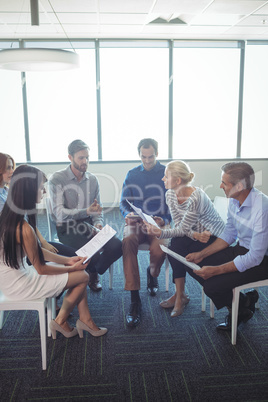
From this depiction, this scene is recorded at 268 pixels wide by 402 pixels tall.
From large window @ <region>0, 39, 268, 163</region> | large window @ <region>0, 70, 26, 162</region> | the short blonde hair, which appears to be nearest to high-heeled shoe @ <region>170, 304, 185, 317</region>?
the short blonde hair

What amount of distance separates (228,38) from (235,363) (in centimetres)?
521

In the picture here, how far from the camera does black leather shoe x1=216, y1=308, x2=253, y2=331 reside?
2523mm

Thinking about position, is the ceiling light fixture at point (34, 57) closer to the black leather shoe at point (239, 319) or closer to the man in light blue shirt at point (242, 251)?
the man in light blue shirt at point (242, 251)

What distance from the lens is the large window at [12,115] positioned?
19.6 feet

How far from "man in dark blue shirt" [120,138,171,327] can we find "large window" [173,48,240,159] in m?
3.18

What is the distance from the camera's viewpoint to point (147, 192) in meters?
3.39

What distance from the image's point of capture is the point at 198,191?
2.83 metres

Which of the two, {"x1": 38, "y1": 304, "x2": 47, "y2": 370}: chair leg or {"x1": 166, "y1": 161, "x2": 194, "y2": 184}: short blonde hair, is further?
{"x1": 166, "y1": 161, "x2": 194, "y2": 184}: short blonde hair

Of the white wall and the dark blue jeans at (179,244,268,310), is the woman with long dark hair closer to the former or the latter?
the dark blue jeans at (179,244,268,310)

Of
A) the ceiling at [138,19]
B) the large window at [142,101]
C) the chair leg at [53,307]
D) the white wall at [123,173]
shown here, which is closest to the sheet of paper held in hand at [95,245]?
the chair leg at [53,307]

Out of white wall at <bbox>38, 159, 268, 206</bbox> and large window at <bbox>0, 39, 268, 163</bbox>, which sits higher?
large window at <bbox>0, 39, 268, 163</bbox>

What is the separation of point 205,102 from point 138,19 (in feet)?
7.47

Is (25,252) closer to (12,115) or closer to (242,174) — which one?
(242,174)

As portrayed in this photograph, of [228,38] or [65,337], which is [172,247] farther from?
[228,38]
